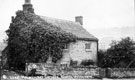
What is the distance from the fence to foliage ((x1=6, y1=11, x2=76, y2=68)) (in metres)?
5.13

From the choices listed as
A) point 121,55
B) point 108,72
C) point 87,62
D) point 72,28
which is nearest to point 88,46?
point 87,62

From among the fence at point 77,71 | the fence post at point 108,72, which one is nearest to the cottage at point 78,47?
the fence at point 77,71

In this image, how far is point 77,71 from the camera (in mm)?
31953

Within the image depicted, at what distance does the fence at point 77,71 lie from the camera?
31.3m

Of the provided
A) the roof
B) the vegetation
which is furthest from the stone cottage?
the vegetation

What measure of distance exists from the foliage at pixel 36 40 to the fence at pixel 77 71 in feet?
16.8

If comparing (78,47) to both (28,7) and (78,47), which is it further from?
Result: (28,7)

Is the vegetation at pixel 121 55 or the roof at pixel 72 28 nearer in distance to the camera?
the vegetation at pixel 121 55

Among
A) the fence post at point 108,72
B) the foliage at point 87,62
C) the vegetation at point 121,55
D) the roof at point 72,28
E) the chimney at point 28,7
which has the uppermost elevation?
the chimney at point 28,7

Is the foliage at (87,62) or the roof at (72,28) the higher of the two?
the roof at (72,28)

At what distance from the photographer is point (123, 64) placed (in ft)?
124

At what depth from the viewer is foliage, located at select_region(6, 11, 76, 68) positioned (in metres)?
36.8

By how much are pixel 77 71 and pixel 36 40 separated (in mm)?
8471

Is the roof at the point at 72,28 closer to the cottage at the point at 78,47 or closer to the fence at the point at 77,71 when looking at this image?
the cottage at the point at 78,47
